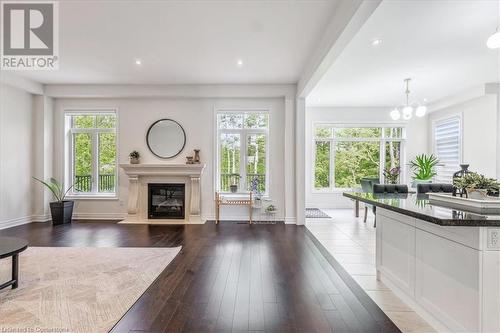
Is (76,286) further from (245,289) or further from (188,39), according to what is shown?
(188,39)

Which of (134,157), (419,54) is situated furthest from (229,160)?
(419,54)

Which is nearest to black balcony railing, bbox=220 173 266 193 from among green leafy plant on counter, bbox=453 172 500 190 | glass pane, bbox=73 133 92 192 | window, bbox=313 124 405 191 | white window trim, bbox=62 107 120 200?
window, bbox=313 124 405 191

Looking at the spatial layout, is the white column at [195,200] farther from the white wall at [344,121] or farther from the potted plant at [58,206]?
the white wall at [344,121]

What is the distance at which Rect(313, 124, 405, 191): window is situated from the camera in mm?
7855

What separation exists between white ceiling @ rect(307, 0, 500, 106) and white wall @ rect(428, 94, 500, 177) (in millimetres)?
563

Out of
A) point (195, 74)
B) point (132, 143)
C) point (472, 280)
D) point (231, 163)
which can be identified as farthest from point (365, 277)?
point (132, 143)

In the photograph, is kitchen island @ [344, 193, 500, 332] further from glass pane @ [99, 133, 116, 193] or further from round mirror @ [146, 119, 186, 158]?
glass pane @ [99, 133, 116, 193]

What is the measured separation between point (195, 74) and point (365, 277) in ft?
15.1

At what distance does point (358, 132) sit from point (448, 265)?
6570mm

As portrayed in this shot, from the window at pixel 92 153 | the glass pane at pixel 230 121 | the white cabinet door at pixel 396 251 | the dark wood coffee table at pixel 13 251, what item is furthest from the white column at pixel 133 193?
the white cabinet door at pixel 396 251

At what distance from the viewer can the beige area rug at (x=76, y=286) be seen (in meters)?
2.10

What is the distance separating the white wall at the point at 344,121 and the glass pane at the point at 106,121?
533cm

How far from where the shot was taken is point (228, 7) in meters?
3.04

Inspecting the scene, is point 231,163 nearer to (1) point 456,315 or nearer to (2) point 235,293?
(2) point 235,293
